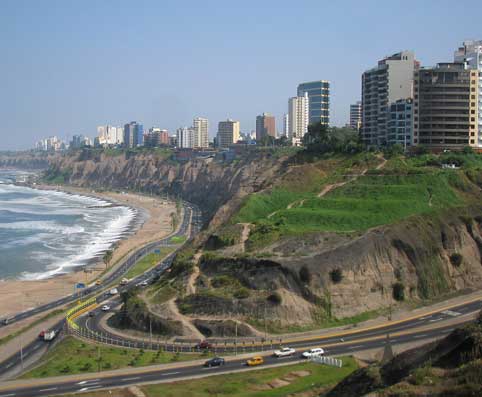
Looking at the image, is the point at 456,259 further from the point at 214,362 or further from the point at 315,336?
the point at 214,362

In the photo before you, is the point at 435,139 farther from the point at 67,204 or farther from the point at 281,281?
the point at 67,204

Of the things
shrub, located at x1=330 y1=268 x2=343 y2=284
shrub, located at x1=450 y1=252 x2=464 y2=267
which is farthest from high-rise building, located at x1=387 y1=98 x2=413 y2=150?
shrub, located at x1=330 y1=268 x2=343 y2=284

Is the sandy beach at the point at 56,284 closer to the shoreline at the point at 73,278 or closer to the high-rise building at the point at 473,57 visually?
the shoreline at the point at 73,278

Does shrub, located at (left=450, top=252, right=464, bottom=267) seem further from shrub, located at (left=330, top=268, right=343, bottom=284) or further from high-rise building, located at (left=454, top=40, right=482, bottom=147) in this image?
high-rise building, located at (left=454, top=40, right=482, bottom=147)

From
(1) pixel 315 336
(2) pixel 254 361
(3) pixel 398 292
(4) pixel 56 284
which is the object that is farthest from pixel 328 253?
(4) pixel 56 284

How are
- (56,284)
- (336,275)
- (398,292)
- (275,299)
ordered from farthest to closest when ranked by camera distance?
(56,284)
(398,292)
(336,275)
(275,299)
